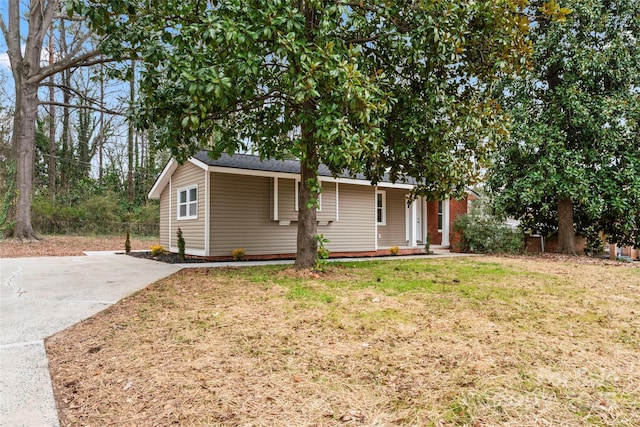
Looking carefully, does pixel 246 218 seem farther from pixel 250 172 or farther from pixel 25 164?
pixel 25 164

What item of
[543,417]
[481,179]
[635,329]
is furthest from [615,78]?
[543,417]

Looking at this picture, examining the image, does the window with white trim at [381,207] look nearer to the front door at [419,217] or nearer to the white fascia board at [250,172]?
the front door at [419,217]

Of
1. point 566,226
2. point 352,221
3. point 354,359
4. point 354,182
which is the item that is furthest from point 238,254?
point 566,226

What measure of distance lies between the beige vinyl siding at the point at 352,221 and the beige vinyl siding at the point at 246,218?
1347mm

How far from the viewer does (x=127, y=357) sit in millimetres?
3154

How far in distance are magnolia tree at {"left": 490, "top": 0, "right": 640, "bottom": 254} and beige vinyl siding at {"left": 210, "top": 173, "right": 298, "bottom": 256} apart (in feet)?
24.6

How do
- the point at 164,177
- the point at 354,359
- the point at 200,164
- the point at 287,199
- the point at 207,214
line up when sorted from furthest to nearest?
the point at 164,177
the point at 287,199
the point at 200,164
the point at 207,214
the point at 354,359

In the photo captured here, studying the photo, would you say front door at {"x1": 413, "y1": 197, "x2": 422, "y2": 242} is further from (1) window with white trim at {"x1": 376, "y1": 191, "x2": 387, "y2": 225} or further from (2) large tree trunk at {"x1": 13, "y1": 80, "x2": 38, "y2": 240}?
(2) large tree trunk at {"x1": 13, "y1": 80, "x2": 38, "y2": 240}

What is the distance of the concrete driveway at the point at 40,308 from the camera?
247cm

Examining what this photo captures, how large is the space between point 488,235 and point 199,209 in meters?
9.83

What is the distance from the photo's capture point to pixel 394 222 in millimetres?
14625

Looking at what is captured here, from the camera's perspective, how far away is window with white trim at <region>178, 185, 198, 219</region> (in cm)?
1114

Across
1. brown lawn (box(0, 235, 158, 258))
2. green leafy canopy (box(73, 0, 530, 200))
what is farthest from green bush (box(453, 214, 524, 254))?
brown lawn (box(0, 235, 158, 258))

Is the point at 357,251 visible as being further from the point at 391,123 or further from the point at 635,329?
the point at 635,329
